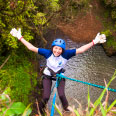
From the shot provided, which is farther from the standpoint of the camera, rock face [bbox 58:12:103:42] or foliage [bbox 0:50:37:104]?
rock face [bbox 58:12:103:42]

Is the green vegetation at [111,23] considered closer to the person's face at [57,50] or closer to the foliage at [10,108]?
the person's face at [57,50]

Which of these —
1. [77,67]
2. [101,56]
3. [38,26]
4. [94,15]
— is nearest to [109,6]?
[94,15]

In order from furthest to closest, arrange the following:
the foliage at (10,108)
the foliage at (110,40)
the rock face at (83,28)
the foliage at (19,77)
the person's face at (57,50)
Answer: the rock face at (83,28) → the foliage at (110,40) → the foliage at (19,77) → the person's face at (57,50) → the foliage at (10,108)

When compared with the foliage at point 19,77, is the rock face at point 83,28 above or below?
above

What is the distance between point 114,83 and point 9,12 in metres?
4.88

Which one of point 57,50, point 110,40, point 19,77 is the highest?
point 110,40

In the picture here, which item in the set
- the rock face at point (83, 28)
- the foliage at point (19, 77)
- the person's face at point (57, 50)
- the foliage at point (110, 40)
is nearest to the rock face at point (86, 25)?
the rock face at point (83, 28)

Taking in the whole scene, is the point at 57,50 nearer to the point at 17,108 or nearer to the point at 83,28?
the point at 17,108

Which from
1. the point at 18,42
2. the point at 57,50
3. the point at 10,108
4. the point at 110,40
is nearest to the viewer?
the point at 10,108

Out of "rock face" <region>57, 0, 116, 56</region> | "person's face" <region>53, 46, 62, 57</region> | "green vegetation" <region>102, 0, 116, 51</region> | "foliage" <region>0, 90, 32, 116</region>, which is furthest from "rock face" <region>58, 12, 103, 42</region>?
"foliage" <region>0, 90, 32, 116</region>

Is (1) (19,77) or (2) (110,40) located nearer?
(1) (19,77)

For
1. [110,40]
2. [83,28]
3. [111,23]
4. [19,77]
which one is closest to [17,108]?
[19,77]

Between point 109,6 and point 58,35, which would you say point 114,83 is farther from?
point 109,6

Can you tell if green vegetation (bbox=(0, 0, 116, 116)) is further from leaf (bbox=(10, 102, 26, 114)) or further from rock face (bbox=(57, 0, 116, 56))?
rock face (bbox=(57, 0, 116, 56))
